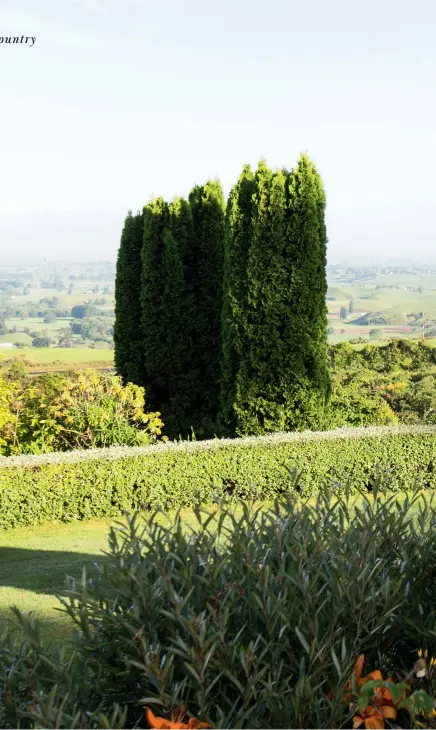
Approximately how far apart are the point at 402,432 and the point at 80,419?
4.84m

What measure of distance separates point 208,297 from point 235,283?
231 centimetres

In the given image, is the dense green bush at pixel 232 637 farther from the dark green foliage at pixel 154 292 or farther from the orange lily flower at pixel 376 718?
the dark green foliage at pixel 154 292

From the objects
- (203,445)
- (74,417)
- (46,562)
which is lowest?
(46,562)

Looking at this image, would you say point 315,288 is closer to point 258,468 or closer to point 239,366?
point 239,366

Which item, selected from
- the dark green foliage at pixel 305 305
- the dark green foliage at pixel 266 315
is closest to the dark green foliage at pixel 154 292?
the dark green foliage at pixel 266 315

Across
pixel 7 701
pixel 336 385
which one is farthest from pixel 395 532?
pixel 336 385

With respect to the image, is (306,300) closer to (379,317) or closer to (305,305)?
(305,305)

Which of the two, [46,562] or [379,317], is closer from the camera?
[46,562]

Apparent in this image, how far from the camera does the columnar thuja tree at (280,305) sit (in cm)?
1154

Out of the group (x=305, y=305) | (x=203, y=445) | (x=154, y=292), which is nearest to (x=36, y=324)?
(x=154, y=292)

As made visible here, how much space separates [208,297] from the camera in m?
14.0

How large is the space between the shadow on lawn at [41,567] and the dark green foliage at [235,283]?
484 centimetres

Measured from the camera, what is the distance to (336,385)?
620 inches

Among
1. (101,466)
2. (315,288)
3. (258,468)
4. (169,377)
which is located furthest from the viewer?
(169,377)
